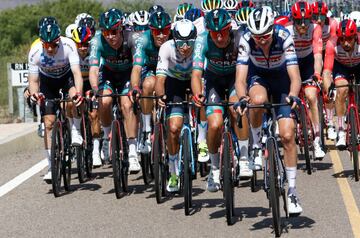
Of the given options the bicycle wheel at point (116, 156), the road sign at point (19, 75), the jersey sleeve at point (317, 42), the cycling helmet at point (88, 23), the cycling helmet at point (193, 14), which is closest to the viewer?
the bicycle wheel at point (116, 156)

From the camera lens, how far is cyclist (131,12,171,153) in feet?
41.1

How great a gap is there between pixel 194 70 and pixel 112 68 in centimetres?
289

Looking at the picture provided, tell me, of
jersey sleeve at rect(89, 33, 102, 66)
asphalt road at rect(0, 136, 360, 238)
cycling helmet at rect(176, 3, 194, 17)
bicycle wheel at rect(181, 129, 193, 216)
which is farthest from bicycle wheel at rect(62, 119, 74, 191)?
cycling helmet at rect(176, 3, 194, 17)

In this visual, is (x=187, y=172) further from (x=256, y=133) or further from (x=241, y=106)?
(x=241, y=106)

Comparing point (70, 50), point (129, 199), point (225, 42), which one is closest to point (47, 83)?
point (70, 50)

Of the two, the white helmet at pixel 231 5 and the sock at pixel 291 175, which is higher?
the white helmet at pixel 231 5

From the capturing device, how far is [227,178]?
9.84 meters

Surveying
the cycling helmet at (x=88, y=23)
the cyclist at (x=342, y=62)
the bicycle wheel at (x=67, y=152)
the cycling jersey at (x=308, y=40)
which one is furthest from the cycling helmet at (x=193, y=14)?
the bicycle wheel at (x=67, y=152)

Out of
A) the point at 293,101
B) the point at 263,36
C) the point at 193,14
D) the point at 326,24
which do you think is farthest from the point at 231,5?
the point at 293,101

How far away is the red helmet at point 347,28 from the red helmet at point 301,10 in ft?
2.48

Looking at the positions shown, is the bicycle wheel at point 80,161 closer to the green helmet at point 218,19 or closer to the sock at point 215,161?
the sock at point 215,161

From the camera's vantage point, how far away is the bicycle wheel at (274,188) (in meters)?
9.10

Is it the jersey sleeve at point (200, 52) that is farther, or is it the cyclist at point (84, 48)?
the cyclist at point (84, 48)

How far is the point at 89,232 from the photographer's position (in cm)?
980
